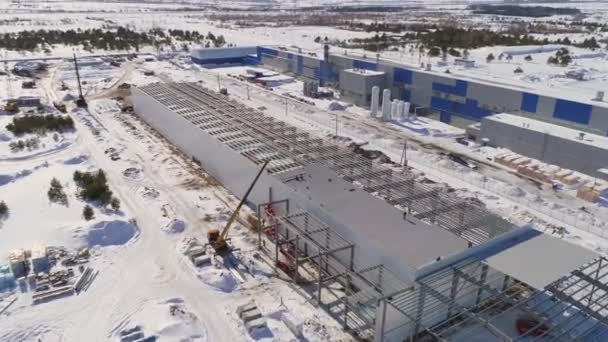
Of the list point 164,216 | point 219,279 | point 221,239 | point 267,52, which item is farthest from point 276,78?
point 219,279

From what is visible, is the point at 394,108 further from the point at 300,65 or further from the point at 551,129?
the point at 300,65

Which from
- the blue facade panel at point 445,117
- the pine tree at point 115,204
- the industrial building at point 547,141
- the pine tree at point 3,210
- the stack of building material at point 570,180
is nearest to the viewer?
the pine tree at point 3,210

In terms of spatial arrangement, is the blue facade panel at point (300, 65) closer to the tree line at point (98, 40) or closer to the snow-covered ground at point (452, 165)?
the snow-covered ground at point (452, 165)

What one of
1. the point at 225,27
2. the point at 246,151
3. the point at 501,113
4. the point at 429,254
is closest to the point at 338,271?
the point at 429,254

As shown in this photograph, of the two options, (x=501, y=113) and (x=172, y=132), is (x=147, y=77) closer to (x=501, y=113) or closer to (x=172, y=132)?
(x=172, y=132)

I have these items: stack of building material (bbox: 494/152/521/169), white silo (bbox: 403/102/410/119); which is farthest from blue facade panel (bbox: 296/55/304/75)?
stack of building material (bbox: 494/152/521/169)

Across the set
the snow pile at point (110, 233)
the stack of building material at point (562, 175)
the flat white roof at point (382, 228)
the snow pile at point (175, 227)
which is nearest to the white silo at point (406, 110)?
the stack of building material at point (562, 175)

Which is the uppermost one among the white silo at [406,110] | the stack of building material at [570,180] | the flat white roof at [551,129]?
the flat white roof at [551,129]
